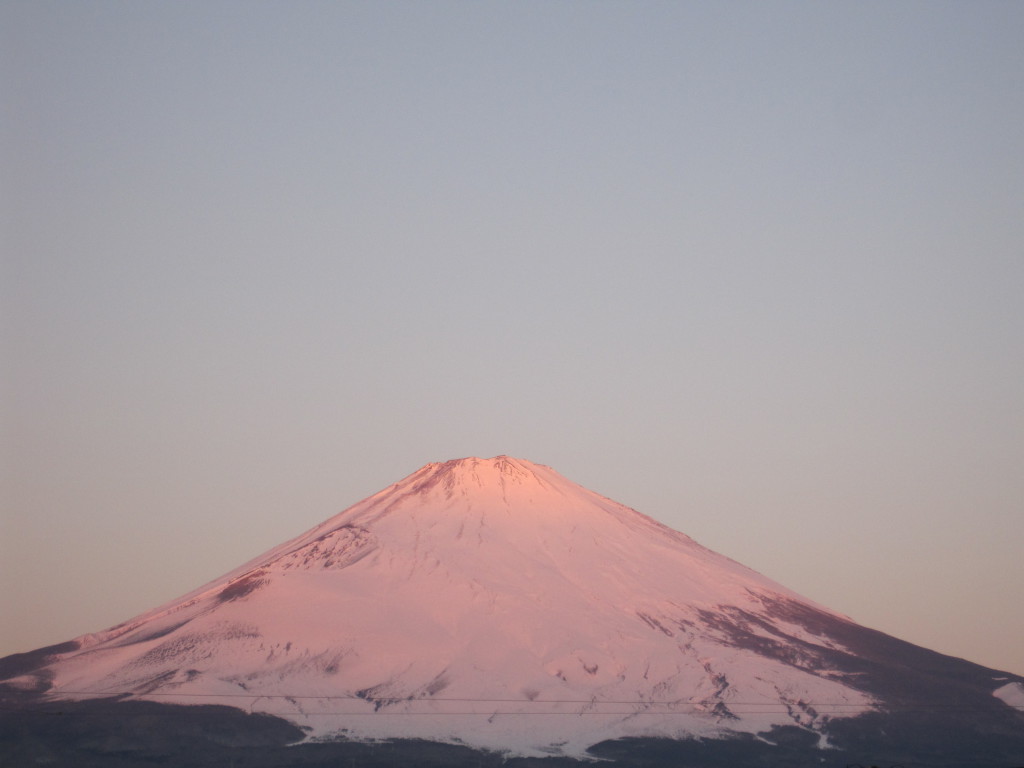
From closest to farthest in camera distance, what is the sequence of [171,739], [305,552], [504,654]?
1. [171,739]
2. [504,654]
3. [305,552]

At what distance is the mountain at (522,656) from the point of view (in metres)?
141

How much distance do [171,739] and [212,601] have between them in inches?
1271

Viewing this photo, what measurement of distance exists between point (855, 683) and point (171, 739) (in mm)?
77043

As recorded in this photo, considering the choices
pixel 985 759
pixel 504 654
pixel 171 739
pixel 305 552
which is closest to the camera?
pixel 171 739

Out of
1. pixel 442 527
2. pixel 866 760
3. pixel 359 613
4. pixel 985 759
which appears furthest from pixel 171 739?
pixel 985 759

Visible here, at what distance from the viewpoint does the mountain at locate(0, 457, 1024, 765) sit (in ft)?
463

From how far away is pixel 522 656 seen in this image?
6038 inches

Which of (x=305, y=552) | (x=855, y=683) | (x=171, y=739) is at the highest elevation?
(x=305, y=552)

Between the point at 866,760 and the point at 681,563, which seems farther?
the point at 681,563

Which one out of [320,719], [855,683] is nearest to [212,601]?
[320,719]

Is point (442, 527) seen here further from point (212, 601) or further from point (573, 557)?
point (212, 601)

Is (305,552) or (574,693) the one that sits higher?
(305,552)

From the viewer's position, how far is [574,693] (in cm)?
14700

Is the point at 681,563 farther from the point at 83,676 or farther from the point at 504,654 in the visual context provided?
the point at 83,676
